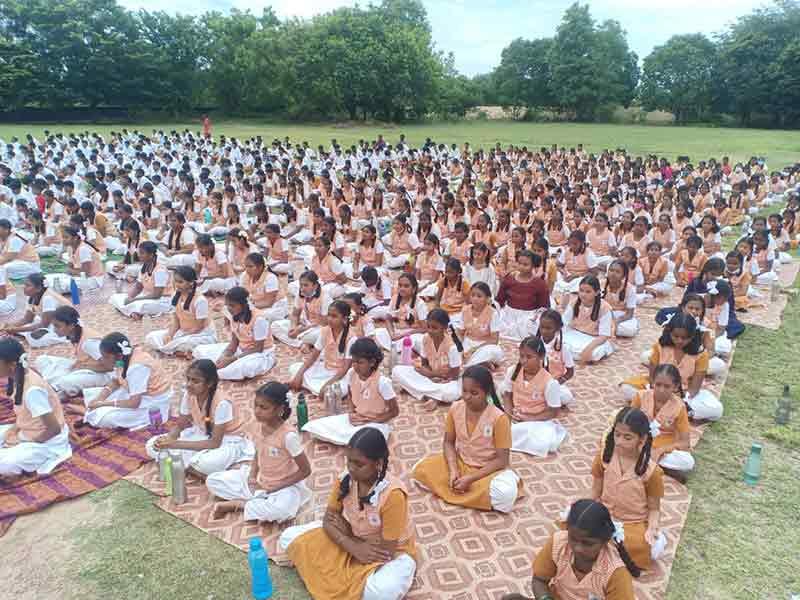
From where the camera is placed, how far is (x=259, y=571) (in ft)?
11.3

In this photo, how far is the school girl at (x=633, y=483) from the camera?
3516 millimetres

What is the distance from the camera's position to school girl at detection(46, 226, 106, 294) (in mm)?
9102

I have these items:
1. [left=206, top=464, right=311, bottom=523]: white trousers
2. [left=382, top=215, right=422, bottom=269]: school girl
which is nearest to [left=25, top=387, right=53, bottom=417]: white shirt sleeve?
[left=206, top=464, right=311, bottom=523]: white trousers

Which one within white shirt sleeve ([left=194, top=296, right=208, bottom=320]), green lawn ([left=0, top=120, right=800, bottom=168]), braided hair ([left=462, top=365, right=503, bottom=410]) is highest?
green lawn ([left=0, top=120, right=800, bottom=168])

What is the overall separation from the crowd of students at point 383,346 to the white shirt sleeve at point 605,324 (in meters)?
0.03

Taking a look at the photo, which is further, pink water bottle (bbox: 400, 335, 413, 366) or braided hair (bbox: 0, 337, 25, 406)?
pink water bottle (bbox: 400, 335, 413, 366)

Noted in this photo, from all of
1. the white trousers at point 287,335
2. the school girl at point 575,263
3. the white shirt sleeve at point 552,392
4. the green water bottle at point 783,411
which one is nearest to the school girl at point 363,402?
the white shirt sleeve at point 552,392

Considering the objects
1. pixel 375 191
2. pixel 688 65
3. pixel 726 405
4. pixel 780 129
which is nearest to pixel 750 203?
pixel 375 191

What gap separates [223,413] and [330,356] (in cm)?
166

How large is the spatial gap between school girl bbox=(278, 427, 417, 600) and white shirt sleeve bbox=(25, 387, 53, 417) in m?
2.54

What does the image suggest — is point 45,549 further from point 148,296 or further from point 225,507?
point 148,296

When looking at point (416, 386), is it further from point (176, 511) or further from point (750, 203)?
point (750, 203)

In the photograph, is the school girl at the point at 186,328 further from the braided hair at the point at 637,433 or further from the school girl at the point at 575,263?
the school girl at the point at 575,263

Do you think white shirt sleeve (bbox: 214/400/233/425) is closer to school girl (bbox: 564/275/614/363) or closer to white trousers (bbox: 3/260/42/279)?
school girl (bbox: 564/275/614/363)
